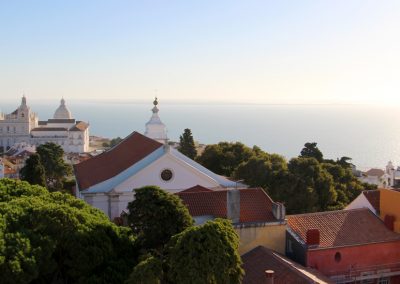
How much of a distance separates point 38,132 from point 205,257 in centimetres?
10736

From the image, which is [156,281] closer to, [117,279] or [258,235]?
[117,279]

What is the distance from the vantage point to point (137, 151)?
29859 mm

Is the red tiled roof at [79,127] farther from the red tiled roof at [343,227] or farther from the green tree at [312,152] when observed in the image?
the red tiled roof at [343,227]

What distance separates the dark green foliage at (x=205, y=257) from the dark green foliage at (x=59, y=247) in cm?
215

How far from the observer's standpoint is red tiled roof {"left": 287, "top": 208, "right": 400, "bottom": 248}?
839 inches

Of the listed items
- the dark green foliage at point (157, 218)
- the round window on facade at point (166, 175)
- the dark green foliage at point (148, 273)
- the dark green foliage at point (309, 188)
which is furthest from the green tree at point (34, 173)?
the dark green foliage at point (148, 273)

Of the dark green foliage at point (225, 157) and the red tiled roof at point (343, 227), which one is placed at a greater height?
the dark green foliage at point (225, 157)

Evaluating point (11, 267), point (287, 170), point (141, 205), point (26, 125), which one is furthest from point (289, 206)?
point (26, 125)

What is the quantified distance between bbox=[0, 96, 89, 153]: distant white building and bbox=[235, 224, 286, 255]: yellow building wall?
93.0 meters

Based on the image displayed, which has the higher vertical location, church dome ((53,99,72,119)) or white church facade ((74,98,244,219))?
church dome ((53,99,72,119))

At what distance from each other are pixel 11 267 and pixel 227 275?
5.86 metres

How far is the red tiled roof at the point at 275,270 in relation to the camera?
17875 millimetres

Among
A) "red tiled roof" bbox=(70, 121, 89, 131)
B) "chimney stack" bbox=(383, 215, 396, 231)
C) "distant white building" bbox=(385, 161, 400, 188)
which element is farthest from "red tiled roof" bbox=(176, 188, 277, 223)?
"red tiled roof" bbox=(70, 121, 89, 131)

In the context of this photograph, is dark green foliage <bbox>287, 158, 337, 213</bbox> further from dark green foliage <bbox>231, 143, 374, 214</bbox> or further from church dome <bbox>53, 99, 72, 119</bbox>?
church dome <bbox>53, 99, 72, 119</bbox>
